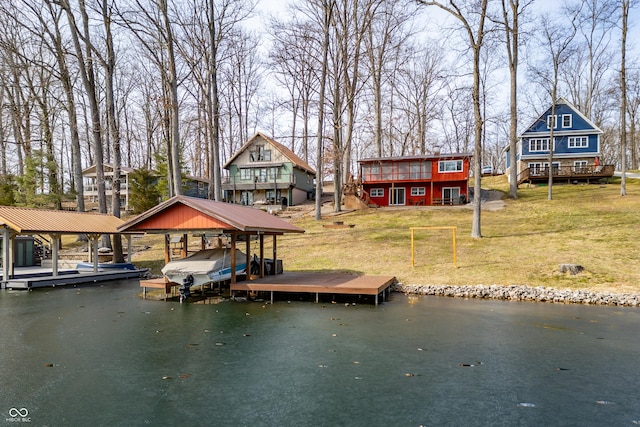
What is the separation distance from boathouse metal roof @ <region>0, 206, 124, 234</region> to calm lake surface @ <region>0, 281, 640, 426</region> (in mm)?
5681

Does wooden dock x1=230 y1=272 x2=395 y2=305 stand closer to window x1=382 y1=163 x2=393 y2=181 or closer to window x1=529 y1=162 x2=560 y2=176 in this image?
window x1=382 y1=163 x2=393 y2=181

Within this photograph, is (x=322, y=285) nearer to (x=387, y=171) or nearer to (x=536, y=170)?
(x=387, y=171)

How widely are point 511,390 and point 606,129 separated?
214 ft

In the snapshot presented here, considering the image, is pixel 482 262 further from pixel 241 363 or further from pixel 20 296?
pixel 20 296

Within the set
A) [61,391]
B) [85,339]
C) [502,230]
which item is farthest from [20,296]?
[502,230]

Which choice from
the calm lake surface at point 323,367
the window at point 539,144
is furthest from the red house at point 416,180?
the calm lake surface at point 323,367

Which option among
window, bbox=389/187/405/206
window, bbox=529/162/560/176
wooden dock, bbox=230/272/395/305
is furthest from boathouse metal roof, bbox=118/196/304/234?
window, bbox=529/162/560/176

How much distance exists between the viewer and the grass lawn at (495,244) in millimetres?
15836

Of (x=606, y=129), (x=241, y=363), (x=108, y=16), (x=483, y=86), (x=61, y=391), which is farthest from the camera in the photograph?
(x=606, y=129)

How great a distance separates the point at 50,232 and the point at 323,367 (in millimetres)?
15696

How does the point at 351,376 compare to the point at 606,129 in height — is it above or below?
below

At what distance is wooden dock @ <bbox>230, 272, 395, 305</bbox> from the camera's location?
522 inches

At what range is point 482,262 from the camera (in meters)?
17.7

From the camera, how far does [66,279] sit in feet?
60.8
